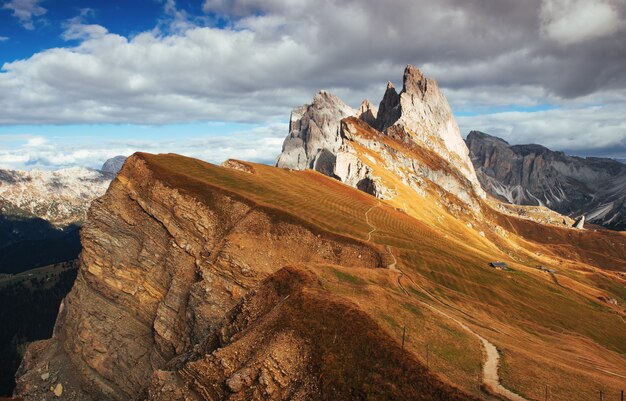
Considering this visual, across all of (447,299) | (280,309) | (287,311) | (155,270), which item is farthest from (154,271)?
(447,299)

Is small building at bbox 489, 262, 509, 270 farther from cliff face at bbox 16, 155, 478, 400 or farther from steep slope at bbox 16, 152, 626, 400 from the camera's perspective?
cliff face at bbox 16, 155, 478, 400

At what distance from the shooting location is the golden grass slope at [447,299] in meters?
31.9

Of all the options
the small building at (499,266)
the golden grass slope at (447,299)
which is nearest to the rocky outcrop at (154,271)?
the golden grass slope at (447,299)

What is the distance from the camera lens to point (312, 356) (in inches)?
1087

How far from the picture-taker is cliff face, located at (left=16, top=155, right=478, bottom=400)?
62156mm

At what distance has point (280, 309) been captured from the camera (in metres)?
32.2

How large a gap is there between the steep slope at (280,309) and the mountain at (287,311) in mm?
180

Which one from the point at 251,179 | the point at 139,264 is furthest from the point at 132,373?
the point at 251,179

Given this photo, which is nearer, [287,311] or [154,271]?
[287,311]

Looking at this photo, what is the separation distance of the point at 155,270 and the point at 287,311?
151ft

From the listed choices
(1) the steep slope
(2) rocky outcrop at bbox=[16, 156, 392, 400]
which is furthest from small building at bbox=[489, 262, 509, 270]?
(2) rocky outcrop at bbox=[16, 156, 392, 400]

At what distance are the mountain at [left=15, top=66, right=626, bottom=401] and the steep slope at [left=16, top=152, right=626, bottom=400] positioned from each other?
0.59 feet

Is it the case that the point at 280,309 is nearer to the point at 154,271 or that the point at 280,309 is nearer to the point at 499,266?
the point at 154,271

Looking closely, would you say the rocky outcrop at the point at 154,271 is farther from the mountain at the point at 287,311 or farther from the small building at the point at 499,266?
the small building at the point at 499,266
